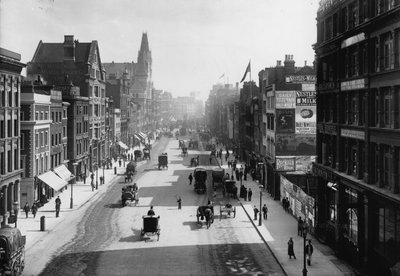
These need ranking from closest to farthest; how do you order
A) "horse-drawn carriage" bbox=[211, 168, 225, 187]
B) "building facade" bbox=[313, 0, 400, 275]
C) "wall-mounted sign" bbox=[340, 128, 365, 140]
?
1. "building facade" bbox=[313, 0, 400, 275]
2. "wall-mounted sign" bbox=[340, 128, 365, 140]
3. "horse-drawn carriage" bbox=[211, 168, 225, 187]

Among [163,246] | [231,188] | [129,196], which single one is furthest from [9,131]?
[231,188]

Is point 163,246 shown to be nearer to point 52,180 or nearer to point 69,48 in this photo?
point 52,180

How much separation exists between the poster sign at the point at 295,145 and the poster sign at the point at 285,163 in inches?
37.8

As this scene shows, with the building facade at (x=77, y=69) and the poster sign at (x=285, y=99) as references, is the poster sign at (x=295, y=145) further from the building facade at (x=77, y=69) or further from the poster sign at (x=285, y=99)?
the building facade at (x=77, y=69)

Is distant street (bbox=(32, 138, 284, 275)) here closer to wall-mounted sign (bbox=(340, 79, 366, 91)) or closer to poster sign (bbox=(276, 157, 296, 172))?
poster sign (bbox=(276, 157, 296, 172))

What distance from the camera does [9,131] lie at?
47.2 metres

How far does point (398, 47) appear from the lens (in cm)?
2575

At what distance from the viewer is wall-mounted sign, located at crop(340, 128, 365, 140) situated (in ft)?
100

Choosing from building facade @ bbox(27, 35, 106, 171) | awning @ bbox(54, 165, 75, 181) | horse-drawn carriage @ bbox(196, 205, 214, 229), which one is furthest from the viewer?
building facade @ bbox(27, 35, 106, 171)

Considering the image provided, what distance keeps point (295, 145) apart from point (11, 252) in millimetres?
35934

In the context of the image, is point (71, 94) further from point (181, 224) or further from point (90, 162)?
point (181, 224)

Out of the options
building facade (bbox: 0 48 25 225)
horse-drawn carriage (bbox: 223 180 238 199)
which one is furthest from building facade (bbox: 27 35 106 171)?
building facade (bbox: 0 48 25 225)

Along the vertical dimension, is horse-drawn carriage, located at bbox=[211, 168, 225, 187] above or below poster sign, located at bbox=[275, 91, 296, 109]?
below

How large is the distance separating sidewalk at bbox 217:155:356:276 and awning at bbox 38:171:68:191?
18.6 metres
